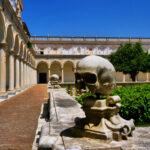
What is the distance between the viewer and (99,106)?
9.45ft

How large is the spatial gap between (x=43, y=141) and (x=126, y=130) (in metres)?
1.33

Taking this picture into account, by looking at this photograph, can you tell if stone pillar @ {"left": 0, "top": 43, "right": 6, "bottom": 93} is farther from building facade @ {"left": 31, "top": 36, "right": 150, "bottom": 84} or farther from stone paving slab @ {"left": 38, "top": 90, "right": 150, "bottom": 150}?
building facade @ {"left": 31, "top": 36, "right": 150, "bottom": 84}

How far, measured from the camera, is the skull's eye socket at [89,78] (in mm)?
2852

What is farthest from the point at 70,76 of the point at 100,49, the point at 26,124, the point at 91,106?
the point at 91,106

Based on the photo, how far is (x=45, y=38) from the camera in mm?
38406

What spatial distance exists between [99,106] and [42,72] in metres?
37.3

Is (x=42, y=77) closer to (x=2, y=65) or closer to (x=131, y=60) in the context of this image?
(x=131, y=60)

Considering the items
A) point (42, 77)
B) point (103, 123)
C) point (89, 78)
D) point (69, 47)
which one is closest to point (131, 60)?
point (69, 47)

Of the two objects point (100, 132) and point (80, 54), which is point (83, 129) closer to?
point (100, 132)

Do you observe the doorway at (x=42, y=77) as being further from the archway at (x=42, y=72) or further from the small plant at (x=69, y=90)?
the small plant at (x=69, y=90)

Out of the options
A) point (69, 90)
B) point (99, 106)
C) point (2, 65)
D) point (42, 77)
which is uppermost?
point (2, 65)

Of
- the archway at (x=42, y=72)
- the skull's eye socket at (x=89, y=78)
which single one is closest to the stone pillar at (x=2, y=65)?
the skull's eye socket at (x=89, y=78)

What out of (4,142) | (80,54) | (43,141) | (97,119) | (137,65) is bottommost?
(4,142)

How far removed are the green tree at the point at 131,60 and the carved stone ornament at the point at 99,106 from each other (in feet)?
87.7
